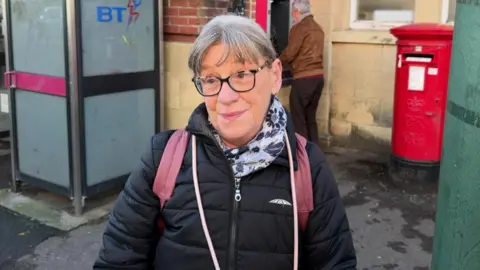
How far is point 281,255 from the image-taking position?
183 cm

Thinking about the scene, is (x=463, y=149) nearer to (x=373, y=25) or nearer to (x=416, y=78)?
(x=416, y=78)

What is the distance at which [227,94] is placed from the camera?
181 cm

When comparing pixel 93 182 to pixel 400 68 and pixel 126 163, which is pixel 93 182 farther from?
pixel 400 68

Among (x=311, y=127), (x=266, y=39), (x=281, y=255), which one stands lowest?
(x=311, y=127)

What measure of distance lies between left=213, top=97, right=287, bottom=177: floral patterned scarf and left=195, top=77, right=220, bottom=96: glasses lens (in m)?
0.14

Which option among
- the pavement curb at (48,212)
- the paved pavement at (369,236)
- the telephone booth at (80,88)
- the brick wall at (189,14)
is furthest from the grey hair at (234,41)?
the brick wall at (189,14)

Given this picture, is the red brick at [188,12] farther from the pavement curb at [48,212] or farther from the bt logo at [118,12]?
the pavement curb at [48,212]

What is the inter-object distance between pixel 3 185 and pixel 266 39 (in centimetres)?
484

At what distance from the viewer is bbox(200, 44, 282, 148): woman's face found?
1.81 meters

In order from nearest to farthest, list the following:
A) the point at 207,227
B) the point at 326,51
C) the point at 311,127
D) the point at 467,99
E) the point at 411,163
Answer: the point at 207,227 < the point at 467,99 < the point at 411,163 < the point at 311,127 < the point at 326,51

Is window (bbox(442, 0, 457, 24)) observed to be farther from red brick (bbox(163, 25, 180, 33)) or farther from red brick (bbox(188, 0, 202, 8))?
red brick (bbox(163, 25, 180, 33))

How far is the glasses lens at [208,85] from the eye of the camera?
→ 183 centimetres

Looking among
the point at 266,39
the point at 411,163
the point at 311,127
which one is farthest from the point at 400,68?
the point at 266,39

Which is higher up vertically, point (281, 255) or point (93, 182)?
point (281, 255)
